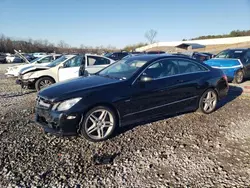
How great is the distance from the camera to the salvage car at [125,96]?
348 cm

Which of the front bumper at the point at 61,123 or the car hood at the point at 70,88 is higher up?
the car hood at the point at 70,88

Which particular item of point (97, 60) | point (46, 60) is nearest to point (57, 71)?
point (97, 60)

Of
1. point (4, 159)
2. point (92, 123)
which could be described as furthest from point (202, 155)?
point (4, 159)

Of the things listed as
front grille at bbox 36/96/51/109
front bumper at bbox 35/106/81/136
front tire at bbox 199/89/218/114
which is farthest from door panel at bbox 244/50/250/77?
front grille at bbox 36/96/51/109

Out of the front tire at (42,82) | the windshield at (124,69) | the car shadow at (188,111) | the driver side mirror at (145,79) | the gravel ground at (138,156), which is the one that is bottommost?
the gravel ground at (138,156)

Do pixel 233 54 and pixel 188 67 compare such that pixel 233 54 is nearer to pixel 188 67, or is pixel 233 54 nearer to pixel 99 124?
pixel 188 67

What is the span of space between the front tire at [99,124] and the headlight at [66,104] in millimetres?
305

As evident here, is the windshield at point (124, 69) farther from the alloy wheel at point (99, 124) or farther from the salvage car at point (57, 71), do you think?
the salvage car at point (57, 71)

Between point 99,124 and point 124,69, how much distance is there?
1.50 metres

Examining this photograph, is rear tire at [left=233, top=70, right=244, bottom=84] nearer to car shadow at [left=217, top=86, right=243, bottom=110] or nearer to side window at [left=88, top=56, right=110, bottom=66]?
car shadow at [left=217, top=86, right=243, bottom=110]

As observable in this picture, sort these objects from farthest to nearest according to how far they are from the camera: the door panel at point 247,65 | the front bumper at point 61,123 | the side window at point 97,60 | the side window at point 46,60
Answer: the side window at point 46,60, the door panel at point 247,65, the side window at point 97,60, the front bumper at point 61,123

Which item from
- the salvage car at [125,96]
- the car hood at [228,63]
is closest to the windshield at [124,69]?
the salvage car at [125,96]

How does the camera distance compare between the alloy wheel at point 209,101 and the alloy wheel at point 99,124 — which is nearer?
the alloy wheel at point 99,124

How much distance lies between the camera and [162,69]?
4461mm
